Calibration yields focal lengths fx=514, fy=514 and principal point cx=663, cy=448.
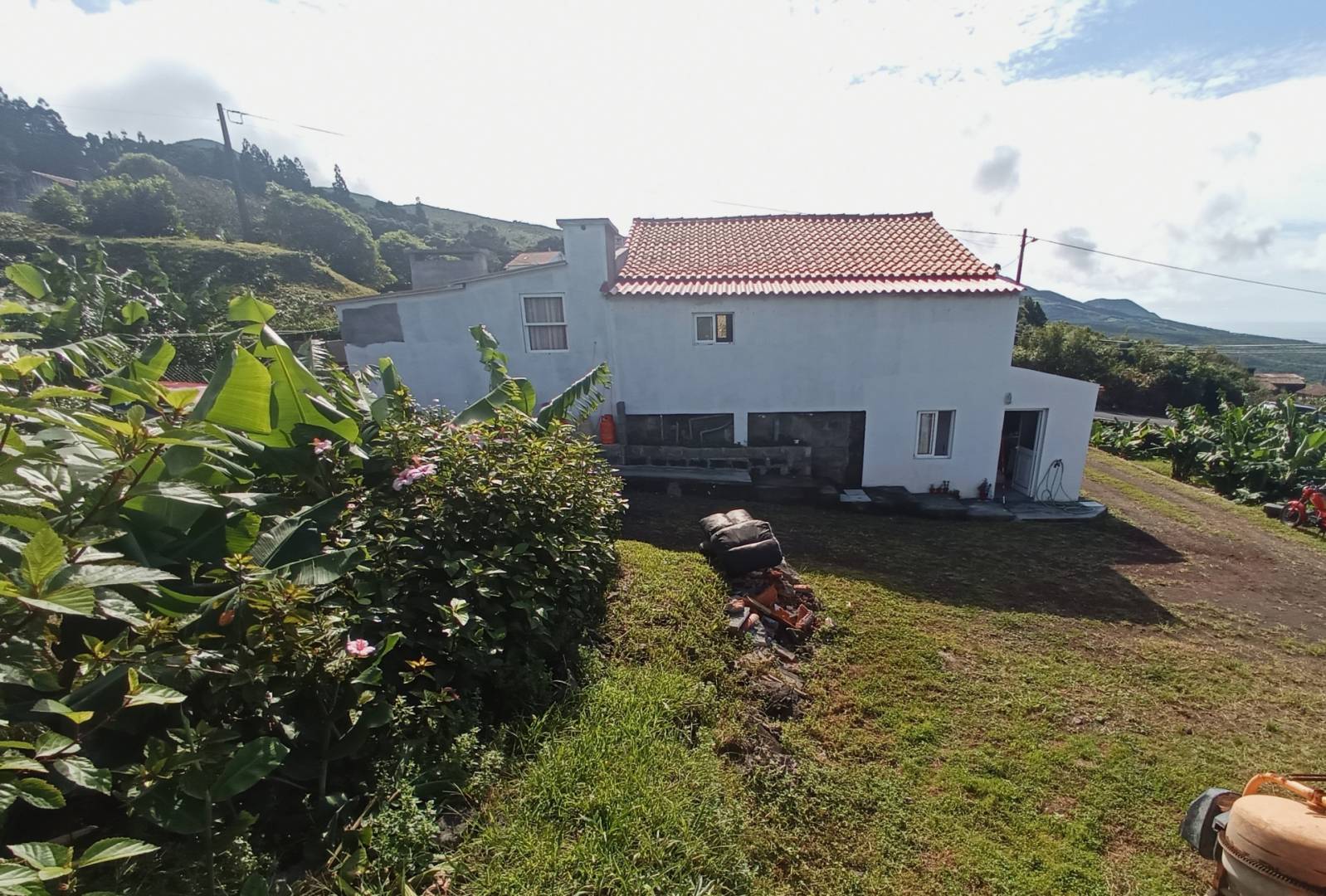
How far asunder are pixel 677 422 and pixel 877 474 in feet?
15.1

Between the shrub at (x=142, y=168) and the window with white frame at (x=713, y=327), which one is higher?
the shrub at (x=142, y=168)

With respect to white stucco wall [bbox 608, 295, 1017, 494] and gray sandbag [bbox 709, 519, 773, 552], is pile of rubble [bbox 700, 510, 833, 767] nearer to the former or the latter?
gray sandbag [bbox 709, 519, 773, 552]

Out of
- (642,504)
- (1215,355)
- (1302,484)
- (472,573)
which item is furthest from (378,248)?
(1215,355)

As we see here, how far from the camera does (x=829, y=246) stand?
40.2 feet

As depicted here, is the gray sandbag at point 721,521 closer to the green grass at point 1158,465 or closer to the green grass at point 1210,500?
the green grass at point 1210,500

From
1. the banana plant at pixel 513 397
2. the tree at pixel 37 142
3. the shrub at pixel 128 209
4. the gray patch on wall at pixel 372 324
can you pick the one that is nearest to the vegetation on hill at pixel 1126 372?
the banana plant at pixel 513 397

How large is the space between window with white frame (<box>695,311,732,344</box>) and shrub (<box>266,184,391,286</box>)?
4219cm

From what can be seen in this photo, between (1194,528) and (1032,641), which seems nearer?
(1032,641)

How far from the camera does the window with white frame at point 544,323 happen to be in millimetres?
10609

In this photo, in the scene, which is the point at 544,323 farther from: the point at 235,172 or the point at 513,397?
the point at 235,172

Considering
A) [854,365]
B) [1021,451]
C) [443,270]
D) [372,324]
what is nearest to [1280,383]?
[1021,451]

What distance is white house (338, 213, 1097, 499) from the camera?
34.1ft

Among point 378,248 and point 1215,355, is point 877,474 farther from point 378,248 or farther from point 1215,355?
point 378,248

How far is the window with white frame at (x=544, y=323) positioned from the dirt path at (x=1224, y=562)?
11.0 meters
